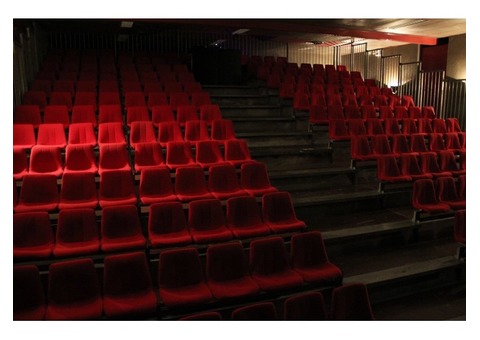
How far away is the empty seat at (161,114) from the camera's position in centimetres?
308

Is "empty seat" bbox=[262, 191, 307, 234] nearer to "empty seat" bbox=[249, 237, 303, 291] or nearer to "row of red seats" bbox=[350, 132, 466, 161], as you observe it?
"empty seat" bbox=[249, 237, 303, 291]

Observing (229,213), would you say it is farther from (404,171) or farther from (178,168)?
(404,171)

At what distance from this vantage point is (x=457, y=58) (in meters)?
5.29

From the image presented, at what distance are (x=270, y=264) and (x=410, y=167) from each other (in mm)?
1521

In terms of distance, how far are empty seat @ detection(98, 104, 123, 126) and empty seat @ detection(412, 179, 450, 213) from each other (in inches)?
78.8

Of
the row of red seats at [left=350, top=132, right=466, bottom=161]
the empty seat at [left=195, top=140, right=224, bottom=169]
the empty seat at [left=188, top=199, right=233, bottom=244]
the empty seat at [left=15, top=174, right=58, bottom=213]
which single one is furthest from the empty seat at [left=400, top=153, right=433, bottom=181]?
the empty seat at [left=15, top=174, right=58, bottom=213]

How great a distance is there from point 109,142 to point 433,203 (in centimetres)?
201

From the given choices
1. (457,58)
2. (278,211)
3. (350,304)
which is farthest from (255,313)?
(457,58)

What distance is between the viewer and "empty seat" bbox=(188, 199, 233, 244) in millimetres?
1896

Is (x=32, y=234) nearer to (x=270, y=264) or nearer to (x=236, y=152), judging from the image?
(x=270, y=264)

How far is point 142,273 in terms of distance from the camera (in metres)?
1.54

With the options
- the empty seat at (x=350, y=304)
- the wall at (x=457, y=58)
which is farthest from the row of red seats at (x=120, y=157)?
the wall at (x=457, y=58)
